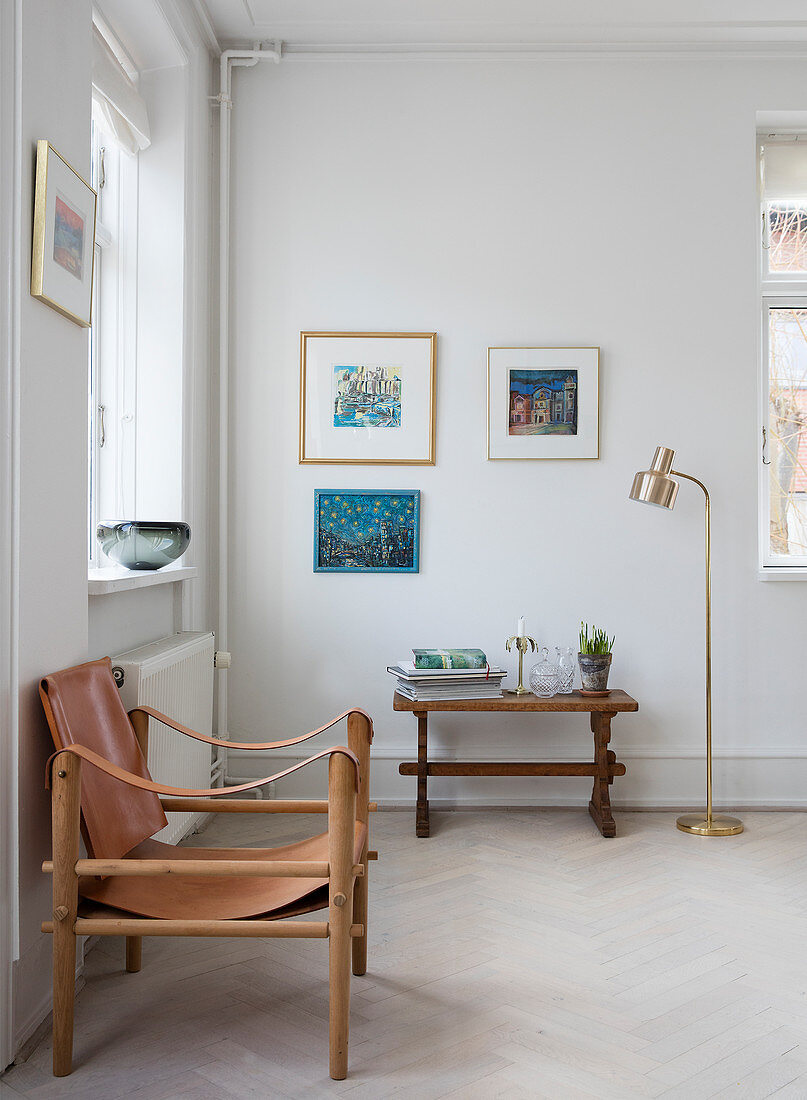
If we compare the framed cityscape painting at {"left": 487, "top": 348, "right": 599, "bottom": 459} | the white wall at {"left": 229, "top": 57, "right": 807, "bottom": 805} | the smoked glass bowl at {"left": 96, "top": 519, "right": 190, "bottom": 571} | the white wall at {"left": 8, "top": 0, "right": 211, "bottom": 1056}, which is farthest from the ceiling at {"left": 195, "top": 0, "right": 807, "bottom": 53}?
the smoked glass bowl at {"left": 96, "top": 519, "right": 190, "bottom": 571}

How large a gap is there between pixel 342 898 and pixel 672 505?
2.19 m

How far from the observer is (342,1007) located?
179 cm

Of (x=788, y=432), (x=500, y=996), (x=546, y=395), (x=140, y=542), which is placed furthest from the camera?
(x=788, y=432)

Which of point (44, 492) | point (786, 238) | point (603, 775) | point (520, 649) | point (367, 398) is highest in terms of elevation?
point (786, 238)

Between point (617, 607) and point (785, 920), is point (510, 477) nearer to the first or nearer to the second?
point (617, 607)

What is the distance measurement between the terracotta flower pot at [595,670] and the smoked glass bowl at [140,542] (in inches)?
62.6

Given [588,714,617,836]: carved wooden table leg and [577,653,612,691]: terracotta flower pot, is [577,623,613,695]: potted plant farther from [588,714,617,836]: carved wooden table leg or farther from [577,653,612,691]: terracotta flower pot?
[588,714,617,836]: carved wooden table leg

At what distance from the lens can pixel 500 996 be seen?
2135 mm

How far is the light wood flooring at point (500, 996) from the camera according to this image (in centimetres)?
180

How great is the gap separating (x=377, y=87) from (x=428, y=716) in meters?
2.57

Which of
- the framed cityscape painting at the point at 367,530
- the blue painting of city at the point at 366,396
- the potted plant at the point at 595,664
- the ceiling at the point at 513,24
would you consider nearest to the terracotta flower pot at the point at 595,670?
the potted plant at the point at 595,664

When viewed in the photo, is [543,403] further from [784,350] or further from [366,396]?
[784,350]

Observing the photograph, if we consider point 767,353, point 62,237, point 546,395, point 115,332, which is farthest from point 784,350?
point 62,237

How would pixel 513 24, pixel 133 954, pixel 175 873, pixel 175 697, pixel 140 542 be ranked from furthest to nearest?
pixel 513 24 < pixel 175 697 < pixel 140 542 < pixel 133 954 < pixel 175 873
